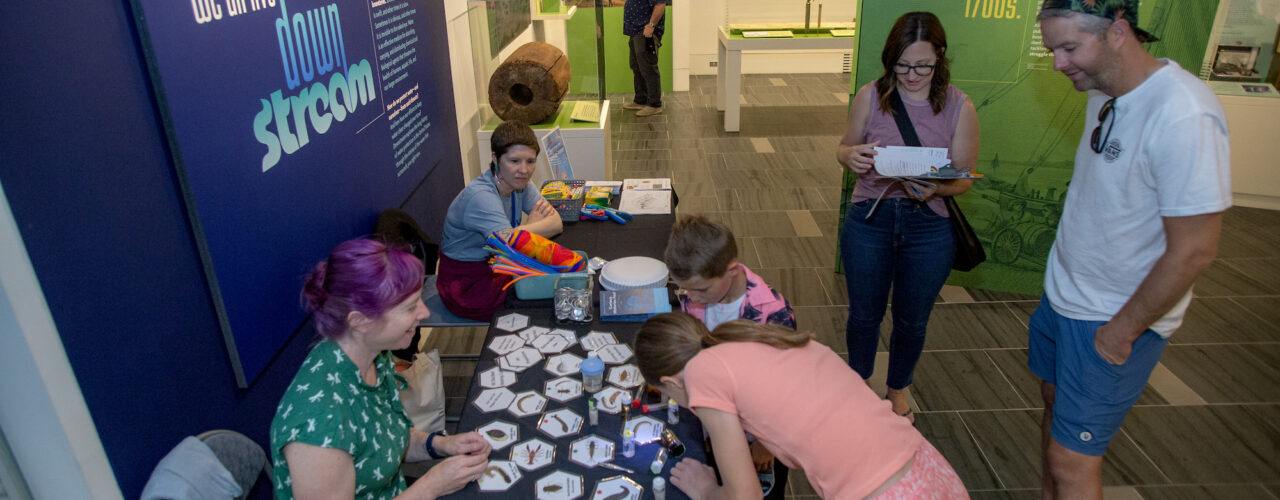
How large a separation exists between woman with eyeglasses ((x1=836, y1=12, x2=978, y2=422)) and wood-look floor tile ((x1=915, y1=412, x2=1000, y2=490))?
43 centimetres

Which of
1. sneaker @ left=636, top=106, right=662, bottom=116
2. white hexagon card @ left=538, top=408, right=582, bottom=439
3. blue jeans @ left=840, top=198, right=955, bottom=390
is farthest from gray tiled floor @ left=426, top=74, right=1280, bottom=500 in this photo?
sneaker @ left=636, top=106, right=662, bottom=116

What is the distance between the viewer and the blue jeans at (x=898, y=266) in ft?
8.62

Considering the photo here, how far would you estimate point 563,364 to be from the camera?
7.20 feet

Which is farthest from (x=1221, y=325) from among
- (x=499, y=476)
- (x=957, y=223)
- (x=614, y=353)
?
(x=499, y=476)

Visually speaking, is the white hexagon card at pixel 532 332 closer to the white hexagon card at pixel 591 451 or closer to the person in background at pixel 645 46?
the white hexagon card at pixel 591 451

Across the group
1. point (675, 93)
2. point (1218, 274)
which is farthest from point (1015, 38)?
point (675, 93)

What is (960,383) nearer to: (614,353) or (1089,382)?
(1089,382)

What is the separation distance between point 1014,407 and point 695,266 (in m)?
2.02

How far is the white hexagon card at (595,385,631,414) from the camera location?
6.52 ft

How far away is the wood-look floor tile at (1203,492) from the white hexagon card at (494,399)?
2.31 metres

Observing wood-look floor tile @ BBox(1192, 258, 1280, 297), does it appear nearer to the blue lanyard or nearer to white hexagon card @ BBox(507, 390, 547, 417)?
the blue lanyard

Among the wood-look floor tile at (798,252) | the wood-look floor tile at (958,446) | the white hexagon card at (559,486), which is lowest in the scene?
the wood-look floor tile at (958,446)

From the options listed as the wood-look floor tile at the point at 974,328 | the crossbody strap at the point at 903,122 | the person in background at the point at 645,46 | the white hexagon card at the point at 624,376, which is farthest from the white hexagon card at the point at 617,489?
the person in background at the point at 645,46

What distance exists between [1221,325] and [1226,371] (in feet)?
1.67
